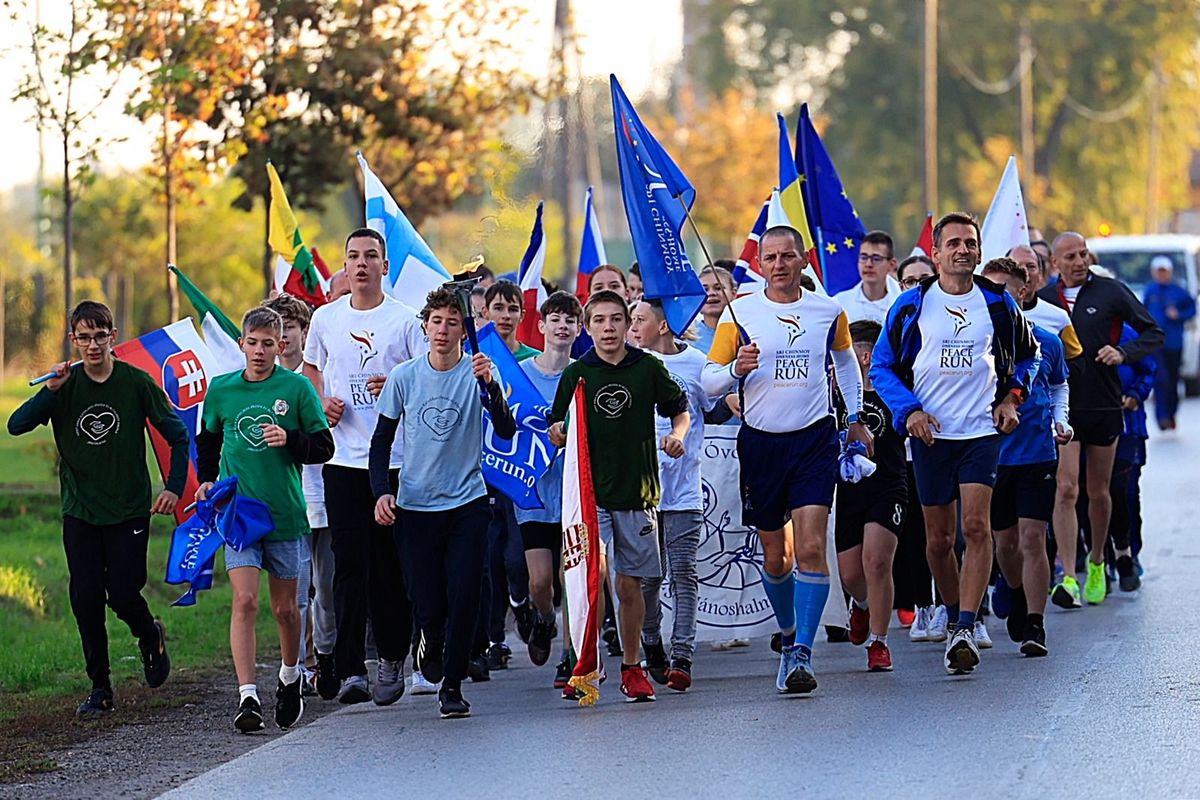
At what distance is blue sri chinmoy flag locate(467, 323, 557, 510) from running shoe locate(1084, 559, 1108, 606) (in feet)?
12.7

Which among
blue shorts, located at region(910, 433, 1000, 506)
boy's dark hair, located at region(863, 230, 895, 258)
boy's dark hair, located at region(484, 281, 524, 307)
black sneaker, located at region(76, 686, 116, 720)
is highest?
boy's dark hair, located at region(863, 230, 895, 258)

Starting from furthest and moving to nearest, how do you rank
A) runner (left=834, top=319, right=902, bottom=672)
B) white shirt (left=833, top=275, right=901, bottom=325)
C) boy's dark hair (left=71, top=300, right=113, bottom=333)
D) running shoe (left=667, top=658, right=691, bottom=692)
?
1. white shirt (left=833, top=275, right=901, bottom=325)
2. runner (left=834, top=319, right=902, bottom=672)
3. running shoe (left=667, top=658, right=691, bottom=692)
4. boy's dark hair (left=71, top=300, right=113, bottom=333)

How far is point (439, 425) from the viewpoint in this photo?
9.41 m

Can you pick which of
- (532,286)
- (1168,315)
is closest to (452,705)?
(532,286)

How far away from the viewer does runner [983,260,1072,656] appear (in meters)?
10.8

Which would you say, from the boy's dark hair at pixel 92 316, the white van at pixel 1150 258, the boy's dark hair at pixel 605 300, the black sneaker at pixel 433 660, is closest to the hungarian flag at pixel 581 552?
the boy's dark hair at pixel 605 300

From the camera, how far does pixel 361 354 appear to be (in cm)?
1009

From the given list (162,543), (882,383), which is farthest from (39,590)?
(882,383)

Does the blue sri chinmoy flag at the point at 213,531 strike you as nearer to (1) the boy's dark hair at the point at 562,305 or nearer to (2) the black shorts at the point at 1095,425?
(1) the boy's dark hair at the point at 562,305

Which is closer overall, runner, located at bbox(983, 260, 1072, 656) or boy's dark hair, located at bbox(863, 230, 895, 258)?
runner, located at bbox(983, 260, 1072, 656)

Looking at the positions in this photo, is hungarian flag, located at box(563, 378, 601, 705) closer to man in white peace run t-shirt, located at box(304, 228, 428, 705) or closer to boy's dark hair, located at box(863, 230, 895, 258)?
man in white peace run t-shirt, located at box(304, 228, 428, 705)

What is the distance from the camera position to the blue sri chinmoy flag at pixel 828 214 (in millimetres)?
13359

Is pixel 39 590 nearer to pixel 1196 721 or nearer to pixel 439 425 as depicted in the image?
pixel 439 425

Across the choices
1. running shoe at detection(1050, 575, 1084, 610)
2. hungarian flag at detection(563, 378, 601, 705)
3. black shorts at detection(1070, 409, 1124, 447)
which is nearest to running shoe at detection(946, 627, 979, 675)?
hungarian flag at detection(563, 378, 601, 705)
